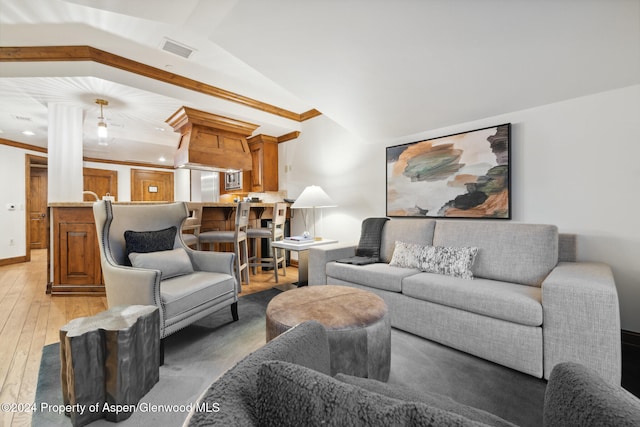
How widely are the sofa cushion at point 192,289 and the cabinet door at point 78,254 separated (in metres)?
1.91

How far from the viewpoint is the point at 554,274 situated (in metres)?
1.80

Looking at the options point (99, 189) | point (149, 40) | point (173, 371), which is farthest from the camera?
point (99, 189)

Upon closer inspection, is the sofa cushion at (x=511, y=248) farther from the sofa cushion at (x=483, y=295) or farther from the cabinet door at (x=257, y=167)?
the cabinet door at (x=257, y=167)

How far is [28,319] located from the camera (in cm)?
253

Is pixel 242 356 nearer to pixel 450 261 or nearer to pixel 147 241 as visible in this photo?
pixel 147 241

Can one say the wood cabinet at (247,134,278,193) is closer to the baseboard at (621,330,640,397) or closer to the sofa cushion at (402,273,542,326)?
the sofa cushion at (402,273,542,326)

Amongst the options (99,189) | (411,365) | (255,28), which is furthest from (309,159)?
(99,189)

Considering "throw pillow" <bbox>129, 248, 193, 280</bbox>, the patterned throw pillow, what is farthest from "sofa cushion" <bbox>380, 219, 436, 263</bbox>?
"throw pillow" <bbox>129, 248, 193, 280</bbox>

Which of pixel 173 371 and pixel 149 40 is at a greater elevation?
pixel 149 40

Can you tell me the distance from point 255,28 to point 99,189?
6.91 m

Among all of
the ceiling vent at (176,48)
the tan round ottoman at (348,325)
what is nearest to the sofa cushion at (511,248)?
the tan round ottoman at (348,325)

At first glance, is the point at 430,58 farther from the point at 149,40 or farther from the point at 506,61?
the point at 149,40

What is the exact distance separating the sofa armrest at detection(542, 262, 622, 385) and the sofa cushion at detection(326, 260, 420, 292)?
0.98m

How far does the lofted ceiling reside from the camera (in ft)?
6.07
